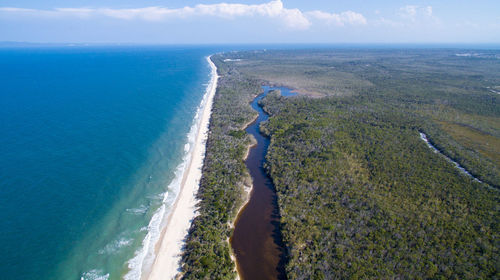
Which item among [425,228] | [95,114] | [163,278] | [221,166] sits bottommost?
[163,278]

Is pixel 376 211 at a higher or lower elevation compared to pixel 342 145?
lower

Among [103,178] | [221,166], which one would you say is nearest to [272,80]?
[221,166]

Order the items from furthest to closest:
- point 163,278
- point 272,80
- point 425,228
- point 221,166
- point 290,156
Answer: point 272,80
point 290,156
point 221,166
point 425,228
point 163,278

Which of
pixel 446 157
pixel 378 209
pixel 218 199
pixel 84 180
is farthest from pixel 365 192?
pixel 84 180

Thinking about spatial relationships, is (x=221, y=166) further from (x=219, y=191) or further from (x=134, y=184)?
(x=134, y=184)

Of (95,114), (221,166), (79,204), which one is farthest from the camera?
(95,114)

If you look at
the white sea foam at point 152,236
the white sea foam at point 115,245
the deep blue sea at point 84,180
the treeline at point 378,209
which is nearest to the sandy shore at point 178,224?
the white sea foam at point 152,236

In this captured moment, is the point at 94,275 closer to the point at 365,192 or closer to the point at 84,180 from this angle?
the point at 84,180

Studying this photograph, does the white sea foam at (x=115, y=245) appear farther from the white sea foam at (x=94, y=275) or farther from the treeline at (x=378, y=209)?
the treeline at (x=378, y=209)
